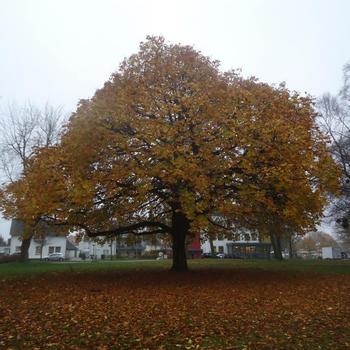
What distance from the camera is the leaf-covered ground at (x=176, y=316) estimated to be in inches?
294

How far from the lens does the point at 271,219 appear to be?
20.9m

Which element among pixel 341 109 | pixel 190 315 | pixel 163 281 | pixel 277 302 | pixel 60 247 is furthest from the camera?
pixel 60 247

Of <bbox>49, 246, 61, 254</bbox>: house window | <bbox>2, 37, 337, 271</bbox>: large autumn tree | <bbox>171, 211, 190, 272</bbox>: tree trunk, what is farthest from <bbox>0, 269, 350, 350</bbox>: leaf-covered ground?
<bbox>49, 246, 61, 254</bbox>: house window

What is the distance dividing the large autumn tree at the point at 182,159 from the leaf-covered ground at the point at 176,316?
3054 mm

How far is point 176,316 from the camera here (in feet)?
31.8

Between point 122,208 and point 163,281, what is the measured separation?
367 centimetres

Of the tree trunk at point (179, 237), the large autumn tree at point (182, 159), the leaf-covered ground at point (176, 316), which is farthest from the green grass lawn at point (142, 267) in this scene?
the leaf-covered ground at point (176, 316)

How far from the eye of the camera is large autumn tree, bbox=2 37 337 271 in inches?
626

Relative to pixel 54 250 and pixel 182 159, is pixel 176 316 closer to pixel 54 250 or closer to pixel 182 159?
pixel 182 159

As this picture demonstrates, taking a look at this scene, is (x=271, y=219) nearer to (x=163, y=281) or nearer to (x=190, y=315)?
(x=163, y=281)

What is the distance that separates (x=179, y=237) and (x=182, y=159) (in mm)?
6790

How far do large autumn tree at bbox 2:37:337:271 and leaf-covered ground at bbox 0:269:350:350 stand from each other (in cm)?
305

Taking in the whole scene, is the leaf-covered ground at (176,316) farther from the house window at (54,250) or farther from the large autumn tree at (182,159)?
the house window at (54,250)

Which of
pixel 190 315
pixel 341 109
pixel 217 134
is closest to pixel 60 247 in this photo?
pixel 341 109
